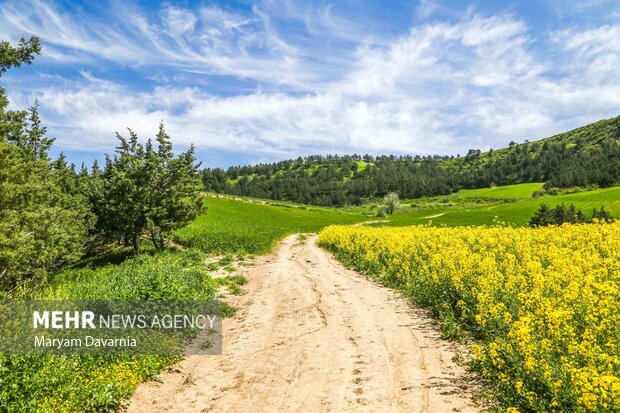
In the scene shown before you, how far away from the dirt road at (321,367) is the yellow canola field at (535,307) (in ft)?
3.10

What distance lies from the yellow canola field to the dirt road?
946mm

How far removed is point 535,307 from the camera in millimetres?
8078

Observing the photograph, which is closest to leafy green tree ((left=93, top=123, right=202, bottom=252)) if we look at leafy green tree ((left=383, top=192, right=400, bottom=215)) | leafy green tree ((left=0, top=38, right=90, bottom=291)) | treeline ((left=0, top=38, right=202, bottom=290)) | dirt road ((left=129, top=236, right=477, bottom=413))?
treeline ((left=0, top=38, right=202, bottom=290))

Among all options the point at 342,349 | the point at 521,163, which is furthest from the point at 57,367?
the point at 521,163

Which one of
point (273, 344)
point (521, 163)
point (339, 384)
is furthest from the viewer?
point (521, 163)

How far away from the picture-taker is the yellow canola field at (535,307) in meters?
5.37

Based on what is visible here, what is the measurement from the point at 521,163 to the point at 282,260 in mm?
198351

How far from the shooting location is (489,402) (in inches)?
251

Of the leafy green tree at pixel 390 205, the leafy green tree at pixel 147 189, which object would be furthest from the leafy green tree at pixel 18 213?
the leafy green tree at pixel 390 205

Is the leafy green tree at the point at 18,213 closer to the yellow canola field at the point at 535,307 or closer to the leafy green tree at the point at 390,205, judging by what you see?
the yellow canola field at the point at 535,307

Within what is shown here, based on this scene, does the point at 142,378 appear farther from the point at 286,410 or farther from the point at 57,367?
the point at 286,410

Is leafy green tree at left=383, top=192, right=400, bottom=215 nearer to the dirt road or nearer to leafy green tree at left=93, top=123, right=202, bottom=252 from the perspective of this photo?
leafy green tree at left=93, top=123, right=202, bottom=252

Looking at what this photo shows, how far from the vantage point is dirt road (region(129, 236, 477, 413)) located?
266 inches

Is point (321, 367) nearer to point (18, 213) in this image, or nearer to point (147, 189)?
point (18, 213)
